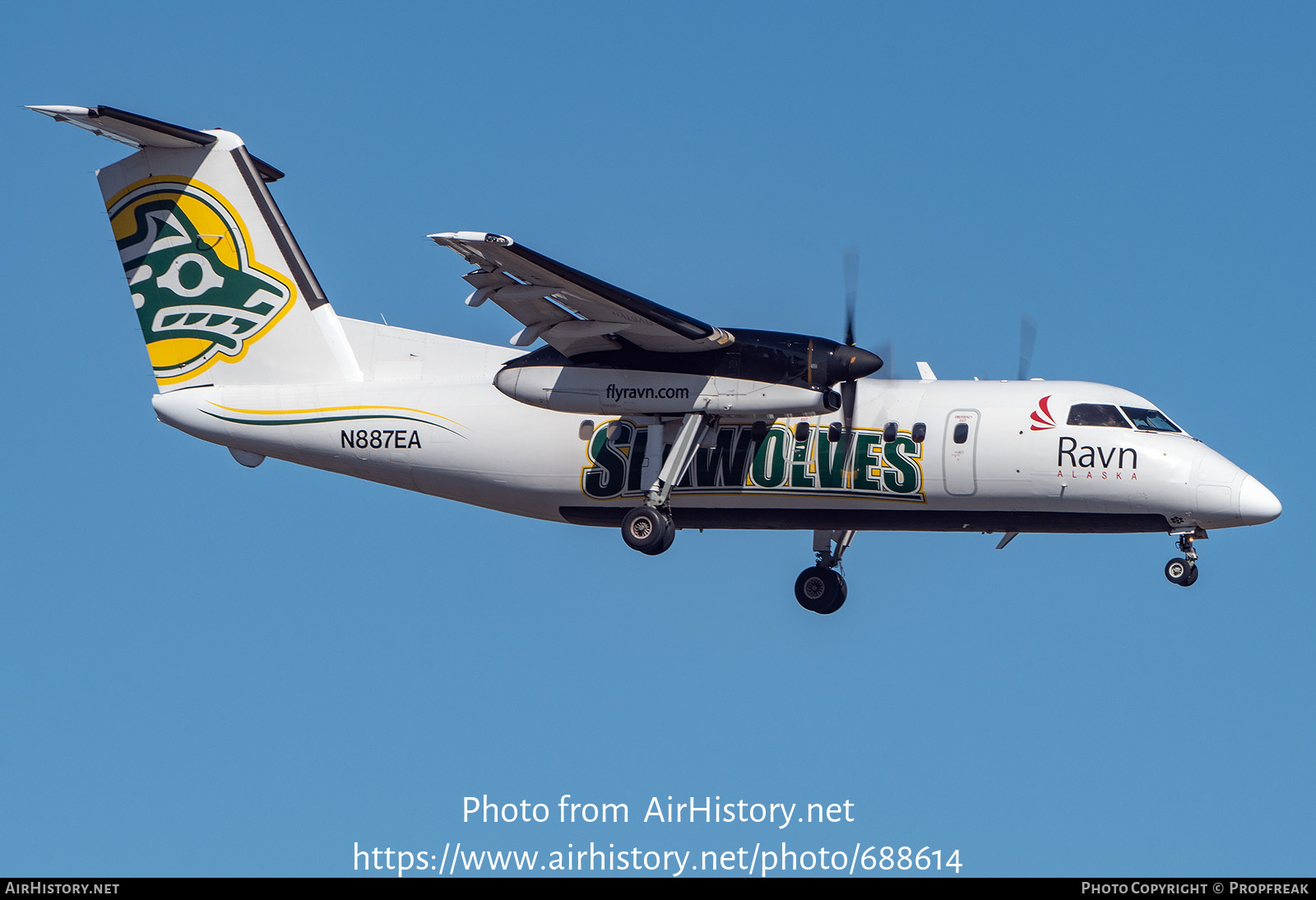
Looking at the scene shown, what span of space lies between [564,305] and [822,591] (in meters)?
4.86

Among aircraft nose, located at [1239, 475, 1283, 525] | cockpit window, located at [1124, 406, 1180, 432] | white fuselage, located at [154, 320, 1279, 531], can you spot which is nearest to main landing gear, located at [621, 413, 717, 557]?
white fuselage, located at [154, 320, 1279, 531]

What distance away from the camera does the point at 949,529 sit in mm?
17188

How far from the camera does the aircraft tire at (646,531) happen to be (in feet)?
55.9

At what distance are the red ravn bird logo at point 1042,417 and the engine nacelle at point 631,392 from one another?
2599 mm

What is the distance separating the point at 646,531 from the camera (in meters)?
17.1

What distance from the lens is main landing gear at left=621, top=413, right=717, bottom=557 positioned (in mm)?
17047

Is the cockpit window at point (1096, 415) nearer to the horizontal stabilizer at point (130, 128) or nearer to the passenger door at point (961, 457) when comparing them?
the passenger door at point (961, 457)

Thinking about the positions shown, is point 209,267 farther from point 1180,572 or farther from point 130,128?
point 1180,572

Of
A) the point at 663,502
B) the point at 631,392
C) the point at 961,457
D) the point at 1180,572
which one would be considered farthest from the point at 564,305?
the point at 1180,572

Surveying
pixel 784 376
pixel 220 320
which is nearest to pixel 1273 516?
pixel 784 376

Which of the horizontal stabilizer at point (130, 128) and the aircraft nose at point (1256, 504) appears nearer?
the aircraft nose at point (1256, 504)

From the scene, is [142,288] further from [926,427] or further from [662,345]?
[926,427]

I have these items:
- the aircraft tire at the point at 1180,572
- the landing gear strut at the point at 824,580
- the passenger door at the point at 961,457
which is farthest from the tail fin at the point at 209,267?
the aircraft tire at the point at 1180,572
